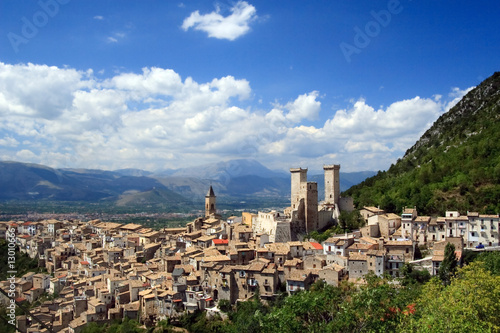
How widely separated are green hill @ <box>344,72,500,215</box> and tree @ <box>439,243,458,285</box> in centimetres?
1158

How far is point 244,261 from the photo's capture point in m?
38.9

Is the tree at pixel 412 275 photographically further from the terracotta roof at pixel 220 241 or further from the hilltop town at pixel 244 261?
the terracotta roof at pixel 220 241

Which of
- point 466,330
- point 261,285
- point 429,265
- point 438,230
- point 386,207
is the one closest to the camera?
point 466,330

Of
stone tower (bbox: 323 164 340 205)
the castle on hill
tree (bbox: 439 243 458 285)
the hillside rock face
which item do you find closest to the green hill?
the hillside rock face

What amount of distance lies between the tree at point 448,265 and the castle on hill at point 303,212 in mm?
16940

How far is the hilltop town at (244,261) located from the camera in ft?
109

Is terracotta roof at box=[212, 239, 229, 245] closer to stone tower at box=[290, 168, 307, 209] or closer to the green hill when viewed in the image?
stone tower at box=[290, 168, 307, 209]

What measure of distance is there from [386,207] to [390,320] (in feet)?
86.2

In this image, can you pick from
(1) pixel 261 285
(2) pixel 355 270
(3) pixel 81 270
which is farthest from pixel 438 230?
(3) pixel 81 270

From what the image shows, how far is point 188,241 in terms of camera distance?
49812 mm

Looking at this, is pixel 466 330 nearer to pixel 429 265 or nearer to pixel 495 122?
pixel 429 265

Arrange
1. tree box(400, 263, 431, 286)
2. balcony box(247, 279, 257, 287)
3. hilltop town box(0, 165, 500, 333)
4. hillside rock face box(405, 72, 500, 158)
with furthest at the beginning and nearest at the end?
hillside rock face box(405, 72, 500, 158), balcony box(247, 279, 257, 287), hilltop town box(0, 165, 500, 333), tree box(400, 263, 431, 286)

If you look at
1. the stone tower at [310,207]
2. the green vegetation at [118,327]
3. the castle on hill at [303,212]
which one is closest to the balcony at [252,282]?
the castle on hill at [303,212]

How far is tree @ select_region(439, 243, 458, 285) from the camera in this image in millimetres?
29367
